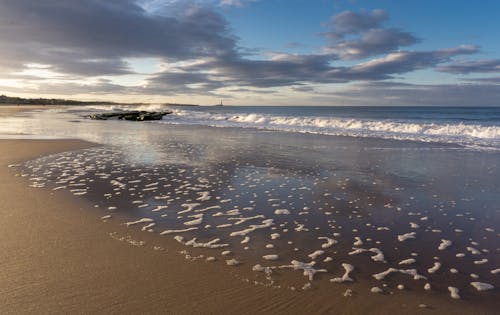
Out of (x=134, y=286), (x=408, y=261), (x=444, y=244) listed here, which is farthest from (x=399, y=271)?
(x=134, y=286)

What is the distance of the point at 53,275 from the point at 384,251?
180 inches

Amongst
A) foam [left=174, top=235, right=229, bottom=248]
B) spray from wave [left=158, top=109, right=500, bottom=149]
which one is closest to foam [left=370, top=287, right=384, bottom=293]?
foam [left=174, top=235, right=229, bottom=248]

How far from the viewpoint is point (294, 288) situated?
14.1ft

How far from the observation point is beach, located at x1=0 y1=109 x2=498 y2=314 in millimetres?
4066

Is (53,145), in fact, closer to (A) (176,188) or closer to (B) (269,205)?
(A) (176,188)

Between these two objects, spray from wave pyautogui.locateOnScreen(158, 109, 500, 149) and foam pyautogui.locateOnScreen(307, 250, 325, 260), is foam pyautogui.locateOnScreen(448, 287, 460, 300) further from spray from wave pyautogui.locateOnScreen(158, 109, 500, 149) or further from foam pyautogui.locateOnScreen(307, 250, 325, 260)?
spray from wave pyautogui.locateOnScreen(158, 109, 500, 149)

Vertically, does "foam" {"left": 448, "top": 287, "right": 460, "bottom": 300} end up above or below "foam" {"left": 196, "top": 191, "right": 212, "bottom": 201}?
below

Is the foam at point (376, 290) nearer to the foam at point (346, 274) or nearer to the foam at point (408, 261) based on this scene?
the foam at point (346, 274)

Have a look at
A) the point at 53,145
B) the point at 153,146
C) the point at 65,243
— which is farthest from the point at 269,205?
the point at 53,145

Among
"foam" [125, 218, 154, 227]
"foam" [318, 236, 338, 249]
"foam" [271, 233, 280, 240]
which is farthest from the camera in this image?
"foam" [125, 218, 154, 227]

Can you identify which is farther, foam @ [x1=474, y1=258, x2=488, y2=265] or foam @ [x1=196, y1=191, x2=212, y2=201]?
foam @ [x1=196, y1=191, x2=212, y2=201]

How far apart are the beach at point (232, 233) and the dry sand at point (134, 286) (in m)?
0.02

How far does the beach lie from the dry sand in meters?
0.02

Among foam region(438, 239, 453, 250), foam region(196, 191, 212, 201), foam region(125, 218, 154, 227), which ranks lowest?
foam region(438, 239, 453, 250)
